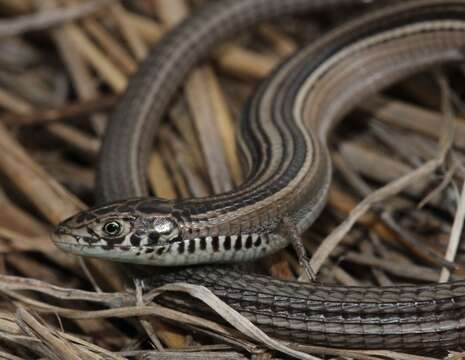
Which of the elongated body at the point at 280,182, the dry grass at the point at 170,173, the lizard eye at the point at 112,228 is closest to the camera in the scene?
the elongated body at the point at 280,182

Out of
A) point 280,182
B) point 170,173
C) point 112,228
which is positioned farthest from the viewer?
point 170,173

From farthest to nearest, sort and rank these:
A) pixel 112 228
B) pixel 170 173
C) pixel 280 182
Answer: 1. pixel 170 173
2. pixel 280 182
3. pixel 112 228

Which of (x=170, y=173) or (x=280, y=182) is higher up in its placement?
(x=170, y=173)

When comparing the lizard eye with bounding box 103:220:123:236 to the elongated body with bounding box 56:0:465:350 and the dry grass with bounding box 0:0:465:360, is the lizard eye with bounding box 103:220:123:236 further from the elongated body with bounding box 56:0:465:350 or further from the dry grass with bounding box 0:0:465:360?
the dry grass with bounding box 0:0:465:360

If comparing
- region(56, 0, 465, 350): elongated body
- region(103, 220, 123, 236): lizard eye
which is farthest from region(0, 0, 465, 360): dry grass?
region(103, 220, 123, 236): lizard eye

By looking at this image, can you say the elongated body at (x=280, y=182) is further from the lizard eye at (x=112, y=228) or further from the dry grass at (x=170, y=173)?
the dry grass at (x=170, y=173)

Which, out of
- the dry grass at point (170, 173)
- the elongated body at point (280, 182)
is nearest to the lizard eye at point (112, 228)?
the elongated body at point (280, 182)

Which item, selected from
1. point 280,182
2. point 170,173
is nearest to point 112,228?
point 280,182

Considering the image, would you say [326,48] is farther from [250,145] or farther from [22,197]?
[22,197]

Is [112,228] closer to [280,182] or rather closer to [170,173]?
[280,182]
